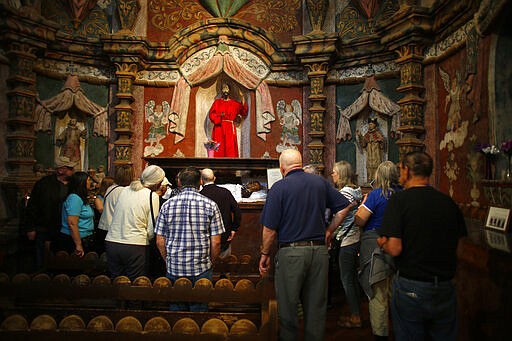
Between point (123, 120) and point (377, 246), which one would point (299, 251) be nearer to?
point (377, 246)

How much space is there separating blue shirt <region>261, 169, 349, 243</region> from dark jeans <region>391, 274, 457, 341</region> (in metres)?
0.74

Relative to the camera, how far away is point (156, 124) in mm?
8758

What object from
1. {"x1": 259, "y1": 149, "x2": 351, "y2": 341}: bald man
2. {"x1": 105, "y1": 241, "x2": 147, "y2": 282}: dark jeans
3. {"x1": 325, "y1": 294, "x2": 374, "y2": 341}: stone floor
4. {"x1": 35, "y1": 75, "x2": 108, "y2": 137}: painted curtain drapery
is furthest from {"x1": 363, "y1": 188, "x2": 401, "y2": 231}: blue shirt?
{"x1": 35, "y1": 75, "x2": 108, "y2": 137}: painted curtain drapery

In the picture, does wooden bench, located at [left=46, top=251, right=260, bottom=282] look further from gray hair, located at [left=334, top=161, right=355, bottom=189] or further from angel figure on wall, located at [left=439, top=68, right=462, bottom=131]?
angel figure on wall, located at [left=439, top=68, right=462, bottom=131]

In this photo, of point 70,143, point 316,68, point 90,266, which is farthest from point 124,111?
point 90,266

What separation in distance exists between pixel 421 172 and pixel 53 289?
2.66 metres

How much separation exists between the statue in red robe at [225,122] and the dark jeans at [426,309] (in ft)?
20.8

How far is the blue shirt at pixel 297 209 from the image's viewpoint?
2955mm

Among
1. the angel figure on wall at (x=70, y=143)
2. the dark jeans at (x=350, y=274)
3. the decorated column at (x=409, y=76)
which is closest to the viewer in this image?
the dark jeans at (x=350, y=274)

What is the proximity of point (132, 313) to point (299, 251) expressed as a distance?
123 cm

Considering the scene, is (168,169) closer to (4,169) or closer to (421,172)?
(4,169)

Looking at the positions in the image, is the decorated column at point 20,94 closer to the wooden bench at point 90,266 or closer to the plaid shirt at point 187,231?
the wooden bench at point 90,266

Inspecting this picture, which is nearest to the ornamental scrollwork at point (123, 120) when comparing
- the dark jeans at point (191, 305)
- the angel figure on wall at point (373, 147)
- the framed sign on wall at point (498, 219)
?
the angel figure on wall at point (373, 147)

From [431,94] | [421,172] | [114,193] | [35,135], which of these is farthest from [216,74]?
[421,172]
